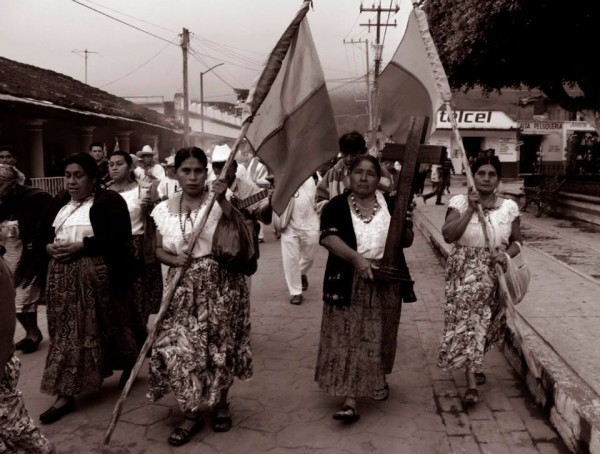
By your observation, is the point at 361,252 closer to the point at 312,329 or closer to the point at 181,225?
the point at 181,225

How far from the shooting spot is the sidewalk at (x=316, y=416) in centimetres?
388

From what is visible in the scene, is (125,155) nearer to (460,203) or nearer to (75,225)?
(75,225)

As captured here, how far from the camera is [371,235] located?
4.20 metres

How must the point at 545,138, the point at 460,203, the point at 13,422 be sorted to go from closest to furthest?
1. the point at 13,422
2. the point at 460,203
3. the point at 545,138

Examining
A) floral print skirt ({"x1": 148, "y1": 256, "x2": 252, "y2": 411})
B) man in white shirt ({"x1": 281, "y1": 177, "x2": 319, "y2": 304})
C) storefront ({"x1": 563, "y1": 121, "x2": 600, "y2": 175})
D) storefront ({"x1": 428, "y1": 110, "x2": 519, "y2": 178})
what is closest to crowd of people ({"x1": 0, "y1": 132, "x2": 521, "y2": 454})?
floral print skirt ({"x1": 148, "y1": 256, "x2": 252, "y2": 411})

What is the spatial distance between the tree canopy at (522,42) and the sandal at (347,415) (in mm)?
8162

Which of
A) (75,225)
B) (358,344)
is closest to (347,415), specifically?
(358,344)

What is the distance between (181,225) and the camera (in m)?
4.06

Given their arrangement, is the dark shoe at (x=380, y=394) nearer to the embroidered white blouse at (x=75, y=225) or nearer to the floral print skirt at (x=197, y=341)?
the floral print skirt at (x=197, y=341)

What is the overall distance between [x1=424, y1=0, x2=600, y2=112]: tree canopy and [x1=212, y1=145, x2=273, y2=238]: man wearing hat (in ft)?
19.9

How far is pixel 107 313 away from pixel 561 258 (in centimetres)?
678

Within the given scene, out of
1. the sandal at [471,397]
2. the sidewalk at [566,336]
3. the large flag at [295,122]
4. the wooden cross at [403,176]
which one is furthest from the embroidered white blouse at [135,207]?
the sidewalk at [566,336]

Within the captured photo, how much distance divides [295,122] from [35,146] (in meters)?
11.6

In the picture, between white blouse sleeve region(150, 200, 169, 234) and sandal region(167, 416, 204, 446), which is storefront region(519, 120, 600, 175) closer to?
white blouse sleeve region(150, 200, 169, 234)
